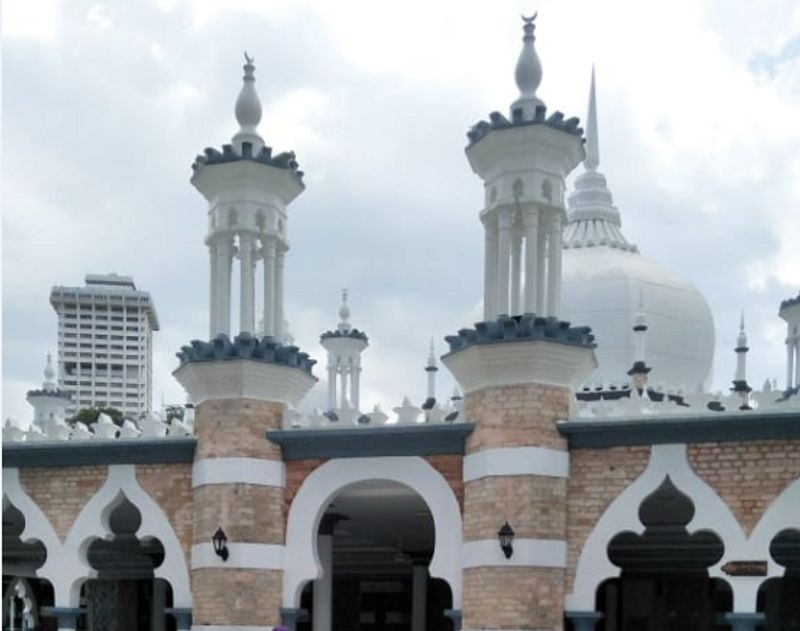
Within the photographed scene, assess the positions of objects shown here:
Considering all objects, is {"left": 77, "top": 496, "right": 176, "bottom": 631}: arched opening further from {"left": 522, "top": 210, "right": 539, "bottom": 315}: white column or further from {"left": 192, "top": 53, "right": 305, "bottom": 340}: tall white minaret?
{"left": 522, "top": 210, "right": 539, "bottom": 315}: white column

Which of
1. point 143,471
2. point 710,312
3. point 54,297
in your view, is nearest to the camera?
point 143,471

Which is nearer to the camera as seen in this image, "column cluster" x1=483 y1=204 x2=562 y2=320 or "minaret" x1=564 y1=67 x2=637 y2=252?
"column cluster" x1=483 y1=204 x2=562 y2=320

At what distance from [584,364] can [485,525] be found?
182cm

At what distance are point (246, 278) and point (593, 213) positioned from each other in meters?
8.01

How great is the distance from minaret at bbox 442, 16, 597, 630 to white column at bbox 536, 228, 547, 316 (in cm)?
1

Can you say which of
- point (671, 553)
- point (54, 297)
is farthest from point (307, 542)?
point (54, 297)

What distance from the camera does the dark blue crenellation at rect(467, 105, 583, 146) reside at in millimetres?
10805

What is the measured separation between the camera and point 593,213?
18.4 meters

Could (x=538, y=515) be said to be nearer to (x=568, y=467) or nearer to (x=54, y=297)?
(x=568, y=467)

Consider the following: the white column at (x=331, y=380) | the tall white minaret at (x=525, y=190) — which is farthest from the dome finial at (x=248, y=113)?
the white column at (x=331, y=380)

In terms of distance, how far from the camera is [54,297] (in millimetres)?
74875

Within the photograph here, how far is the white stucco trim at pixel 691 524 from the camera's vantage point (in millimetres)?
9945

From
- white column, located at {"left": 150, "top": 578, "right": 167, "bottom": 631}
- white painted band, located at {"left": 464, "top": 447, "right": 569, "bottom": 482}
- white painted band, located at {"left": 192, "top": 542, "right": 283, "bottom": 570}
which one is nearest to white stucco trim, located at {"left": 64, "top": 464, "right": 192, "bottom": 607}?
white painted band, located at {"left": 192, "top": 542, "right": 283, "bottom": 570}

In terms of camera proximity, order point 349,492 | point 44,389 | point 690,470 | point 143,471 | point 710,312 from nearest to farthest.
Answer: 1. point 690,470
2. point 143,471
3. point 349,492
4. point 710,312
5. point 44,389
